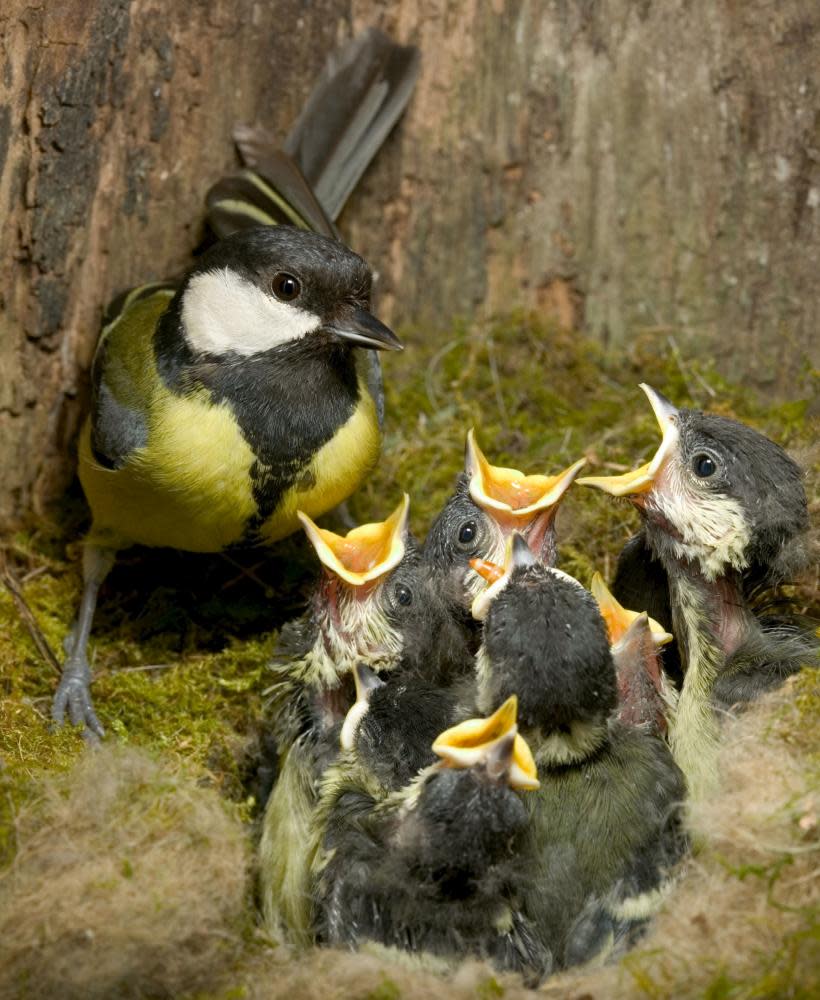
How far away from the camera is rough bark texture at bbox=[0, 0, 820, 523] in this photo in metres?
3.41

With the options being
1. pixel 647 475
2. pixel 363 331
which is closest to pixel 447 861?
pixel 647 475

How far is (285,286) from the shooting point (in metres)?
3.00

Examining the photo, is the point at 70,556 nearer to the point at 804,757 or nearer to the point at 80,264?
the point at 80,264

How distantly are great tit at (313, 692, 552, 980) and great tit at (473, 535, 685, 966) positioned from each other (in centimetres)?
8

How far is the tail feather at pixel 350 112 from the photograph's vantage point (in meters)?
3.72

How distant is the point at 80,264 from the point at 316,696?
1.51 m

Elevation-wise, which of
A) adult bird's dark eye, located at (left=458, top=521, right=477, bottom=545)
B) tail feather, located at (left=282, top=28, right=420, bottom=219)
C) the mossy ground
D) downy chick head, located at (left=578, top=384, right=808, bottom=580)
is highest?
tail feather, located at (left=282, top=28, right=420, bottom=219)

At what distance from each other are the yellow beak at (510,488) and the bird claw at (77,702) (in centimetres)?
115

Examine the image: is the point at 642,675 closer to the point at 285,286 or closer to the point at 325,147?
the point at 285,286

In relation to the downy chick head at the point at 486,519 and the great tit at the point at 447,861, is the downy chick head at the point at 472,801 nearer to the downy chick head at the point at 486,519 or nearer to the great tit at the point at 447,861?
the great tit at the point at 447,861

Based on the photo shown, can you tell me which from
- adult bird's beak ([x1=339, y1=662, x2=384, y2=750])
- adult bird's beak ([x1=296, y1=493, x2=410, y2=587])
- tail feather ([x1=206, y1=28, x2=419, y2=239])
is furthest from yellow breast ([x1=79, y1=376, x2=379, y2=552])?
tail feather ([x1=206, y1=28, x2=419, y2=239])

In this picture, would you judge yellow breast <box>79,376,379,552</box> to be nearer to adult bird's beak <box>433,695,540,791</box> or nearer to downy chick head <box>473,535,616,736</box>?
downy chick head <box>473,535,616,736</box>

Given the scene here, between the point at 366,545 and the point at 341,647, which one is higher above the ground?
the point at 366,545

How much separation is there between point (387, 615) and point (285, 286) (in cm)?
84
